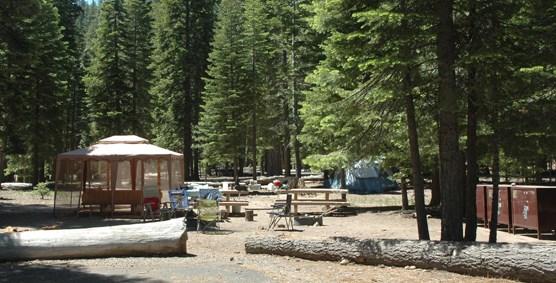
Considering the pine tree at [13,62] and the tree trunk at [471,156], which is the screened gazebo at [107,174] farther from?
the tree trunk at [471,156]

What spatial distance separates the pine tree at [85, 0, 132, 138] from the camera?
35781mm

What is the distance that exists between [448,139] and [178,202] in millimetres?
9158

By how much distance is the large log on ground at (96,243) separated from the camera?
998 cm

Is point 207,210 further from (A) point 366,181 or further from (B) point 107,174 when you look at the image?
(A) point 366,181

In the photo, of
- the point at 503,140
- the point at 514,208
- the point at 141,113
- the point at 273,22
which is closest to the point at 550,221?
the point at 514,208

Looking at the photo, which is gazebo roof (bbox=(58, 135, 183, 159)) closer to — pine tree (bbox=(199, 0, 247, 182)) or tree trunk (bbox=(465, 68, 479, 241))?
tree trunk (bbox=(465, 68, 479, 241))

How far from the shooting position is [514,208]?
14.1 m

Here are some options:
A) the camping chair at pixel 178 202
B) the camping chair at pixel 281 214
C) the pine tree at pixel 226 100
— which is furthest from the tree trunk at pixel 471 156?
the pine tree at pixel 226 100

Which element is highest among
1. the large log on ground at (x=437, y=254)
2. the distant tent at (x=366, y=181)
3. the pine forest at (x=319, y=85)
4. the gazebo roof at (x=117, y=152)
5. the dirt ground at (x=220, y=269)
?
the pine forest at (x=319, y=85)

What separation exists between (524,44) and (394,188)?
79.9 ft

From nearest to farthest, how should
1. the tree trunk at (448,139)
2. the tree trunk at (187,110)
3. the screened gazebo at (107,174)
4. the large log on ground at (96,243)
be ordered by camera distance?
the tree trunk at (448,139) < the large log on ground at (96,243) < the screened gazebo at (107,174) < the tree trunk at (187,110)

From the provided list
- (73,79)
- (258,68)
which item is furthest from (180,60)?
(73,79)

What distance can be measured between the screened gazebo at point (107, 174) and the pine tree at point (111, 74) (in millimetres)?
15497

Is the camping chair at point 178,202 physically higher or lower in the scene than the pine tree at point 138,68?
lower
